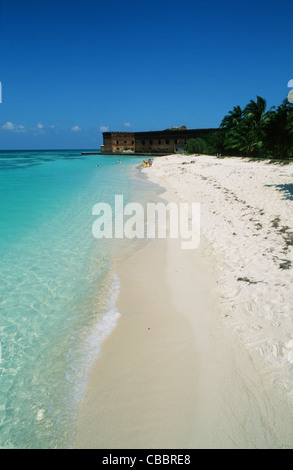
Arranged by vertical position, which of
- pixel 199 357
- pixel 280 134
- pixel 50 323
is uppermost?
pixel 280 134

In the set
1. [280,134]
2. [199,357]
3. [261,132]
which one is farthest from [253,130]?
[199,357]

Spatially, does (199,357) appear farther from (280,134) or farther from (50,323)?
(280,134)

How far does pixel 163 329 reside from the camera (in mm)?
3752

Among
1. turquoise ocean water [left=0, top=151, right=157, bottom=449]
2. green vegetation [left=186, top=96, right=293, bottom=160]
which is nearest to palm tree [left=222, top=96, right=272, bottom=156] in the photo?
green vegetation [left=186, top=96, right=293, bottom=160]

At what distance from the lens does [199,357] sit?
3160mm

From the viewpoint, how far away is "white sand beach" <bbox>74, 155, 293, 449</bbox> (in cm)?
237

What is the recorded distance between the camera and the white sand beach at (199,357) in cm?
237

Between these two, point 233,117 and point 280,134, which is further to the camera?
point 233,117

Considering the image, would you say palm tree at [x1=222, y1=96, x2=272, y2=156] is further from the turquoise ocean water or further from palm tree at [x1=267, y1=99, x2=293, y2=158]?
the turquoise ocean water

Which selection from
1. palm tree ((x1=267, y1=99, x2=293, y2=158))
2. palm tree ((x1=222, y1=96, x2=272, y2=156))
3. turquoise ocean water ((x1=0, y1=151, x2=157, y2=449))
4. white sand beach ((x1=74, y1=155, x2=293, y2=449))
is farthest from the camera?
palm tree ((x1=222, y1=96, x2=272, y2=156))

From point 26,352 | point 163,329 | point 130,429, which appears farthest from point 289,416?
point 26,352

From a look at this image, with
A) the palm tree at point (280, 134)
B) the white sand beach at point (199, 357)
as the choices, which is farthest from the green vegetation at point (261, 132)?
the white sand beach at point (199, 357)

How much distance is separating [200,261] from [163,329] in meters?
2.37

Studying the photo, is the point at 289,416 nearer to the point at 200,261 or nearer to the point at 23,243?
the point at 200,261
